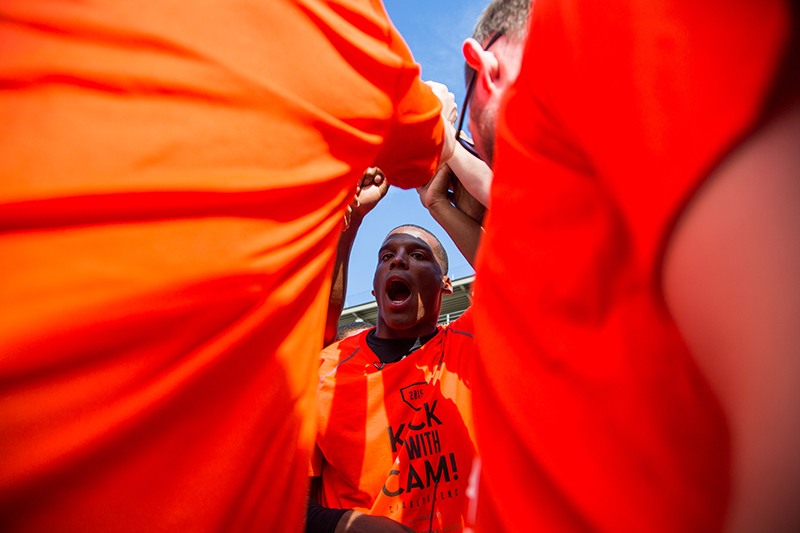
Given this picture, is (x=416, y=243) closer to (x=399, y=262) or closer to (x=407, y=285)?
(x=399, y=262)

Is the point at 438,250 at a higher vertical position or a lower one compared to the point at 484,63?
lower

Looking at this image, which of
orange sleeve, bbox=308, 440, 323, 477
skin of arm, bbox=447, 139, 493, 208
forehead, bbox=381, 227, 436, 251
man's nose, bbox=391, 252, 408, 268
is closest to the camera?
skin of arm, bbox=447, 139, 493, 208

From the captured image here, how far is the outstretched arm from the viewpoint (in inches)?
84.7

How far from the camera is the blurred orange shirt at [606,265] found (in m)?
0.42

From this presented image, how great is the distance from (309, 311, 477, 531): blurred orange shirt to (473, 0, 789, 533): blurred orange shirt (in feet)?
5.13

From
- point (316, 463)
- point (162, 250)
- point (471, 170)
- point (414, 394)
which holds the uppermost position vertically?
point (162, 250)

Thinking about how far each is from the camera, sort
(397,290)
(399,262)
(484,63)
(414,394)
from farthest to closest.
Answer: (397,290)
(399,262)
(414,394)
(484,63)

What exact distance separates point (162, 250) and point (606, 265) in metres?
0.64

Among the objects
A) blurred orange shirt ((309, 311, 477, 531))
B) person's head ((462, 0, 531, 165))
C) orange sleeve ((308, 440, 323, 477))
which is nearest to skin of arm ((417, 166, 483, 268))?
Answer: blurred orange shirt ((309, 311, 477, 531))

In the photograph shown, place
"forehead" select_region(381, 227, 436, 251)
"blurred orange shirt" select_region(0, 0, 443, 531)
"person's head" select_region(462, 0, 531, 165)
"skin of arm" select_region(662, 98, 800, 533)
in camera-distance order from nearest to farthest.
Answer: "skin of arm" select_region(662, 98, 800, 533)
"blurred orange shirt" select_region(0, 0, 443, 531)
"person's head" select_region(462, 0, 531, 165)
"forehead" select_region(381, 227, 436, 251)

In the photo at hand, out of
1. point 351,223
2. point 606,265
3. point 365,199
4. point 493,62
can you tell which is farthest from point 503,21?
point 351,223

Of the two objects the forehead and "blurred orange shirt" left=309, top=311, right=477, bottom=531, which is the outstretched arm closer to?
"blurred orange shirt" left=309, top=311, right=477, bottom=531

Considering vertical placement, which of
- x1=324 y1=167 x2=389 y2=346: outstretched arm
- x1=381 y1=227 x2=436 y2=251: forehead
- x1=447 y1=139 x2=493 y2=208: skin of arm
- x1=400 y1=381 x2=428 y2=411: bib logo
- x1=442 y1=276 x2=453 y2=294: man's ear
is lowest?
x1=442 y1=276 x2=453 y2=294: man's ear

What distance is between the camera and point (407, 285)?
390cm
